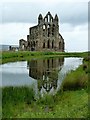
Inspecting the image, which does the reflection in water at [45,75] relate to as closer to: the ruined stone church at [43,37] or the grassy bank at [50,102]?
the grassy bank at [50,102]

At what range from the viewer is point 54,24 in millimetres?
115062

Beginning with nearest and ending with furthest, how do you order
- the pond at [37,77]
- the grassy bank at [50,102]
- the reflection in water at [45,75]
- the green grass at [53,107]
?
1. the green grass at [53,107]
2. the grassy bank at [50,102]
3. the pond at [37,77]
4. the reflection in water at [45,75]

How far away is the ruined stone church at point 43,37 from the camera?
11169 centimetres

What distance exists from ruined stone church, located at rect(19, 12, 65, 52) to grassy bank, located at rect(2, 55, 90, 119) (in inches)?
3596

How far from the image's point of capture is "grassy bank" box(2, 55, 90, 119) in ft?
46.4

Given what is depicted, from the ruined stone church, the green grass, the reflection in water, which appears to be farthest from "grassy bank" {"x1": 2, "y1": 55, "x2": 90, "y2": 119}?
the ruined stone church

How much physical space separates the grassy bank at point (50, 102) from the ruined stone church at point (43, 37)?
9134 centimetres

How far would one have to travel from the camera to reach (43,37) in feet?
371

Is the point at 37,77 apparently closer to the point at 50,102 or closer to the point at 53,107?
the point at 50,102

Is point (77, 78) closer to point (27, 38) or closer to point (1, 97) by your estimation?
point (1, 97)

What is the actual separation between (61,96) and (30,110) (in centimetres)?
335

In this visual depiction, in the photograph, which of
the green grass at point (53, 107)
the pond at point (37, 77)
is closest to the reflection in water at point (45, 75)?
the pond at point (37, 77)

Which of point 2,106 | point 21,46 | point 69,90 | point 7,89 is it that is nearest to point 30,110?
point 2,106

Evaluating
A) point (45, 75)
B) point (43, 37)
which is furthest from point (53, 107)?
point (43, 37)
